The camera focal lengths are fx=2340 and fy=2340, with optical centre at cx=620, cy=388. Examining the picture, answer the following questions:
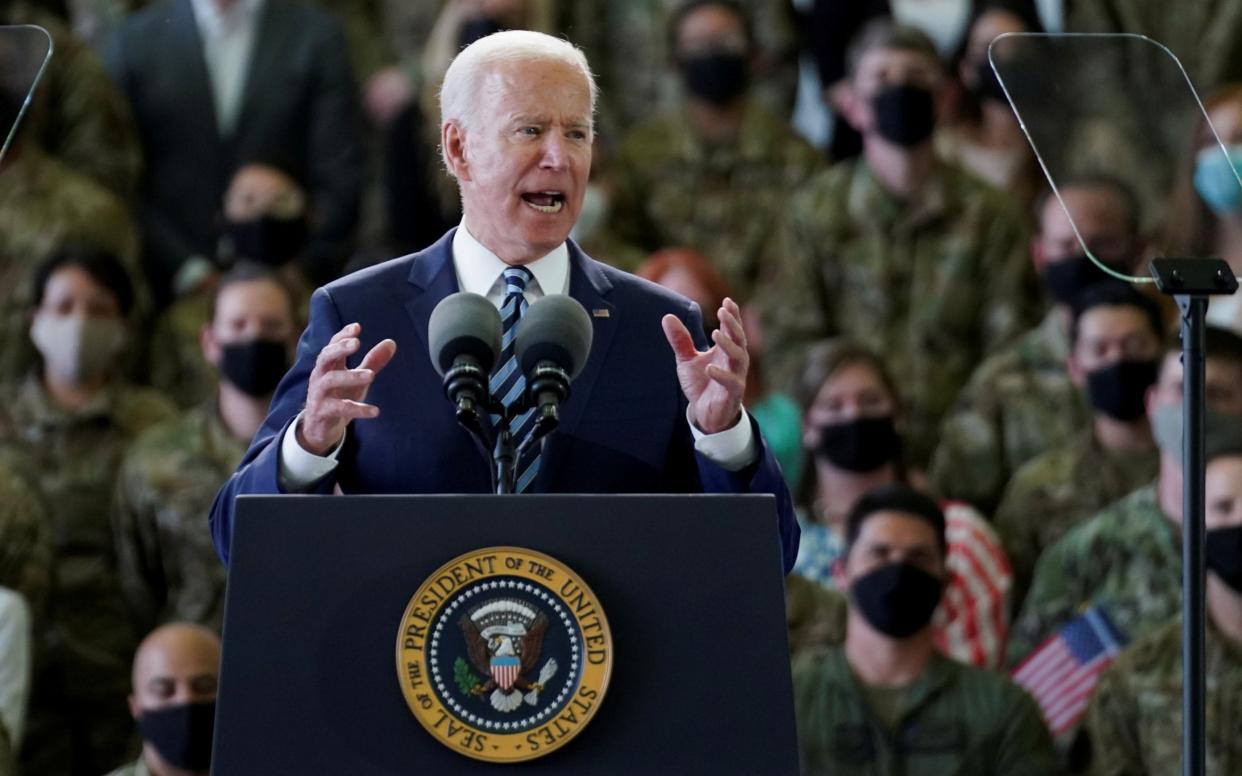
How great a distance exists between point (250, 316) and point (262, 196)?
0.65 meters

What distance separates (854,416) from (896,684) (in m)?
0.85

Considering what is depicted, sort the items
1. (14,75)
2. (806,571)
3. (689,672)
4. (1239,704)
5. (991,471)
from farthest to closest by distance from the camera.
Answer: (991,471)
(806,571)
(1239,704)
(14,75)
(689,672)

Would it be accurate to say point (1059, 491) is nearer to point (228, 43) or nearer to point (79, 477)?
point (79, 477)

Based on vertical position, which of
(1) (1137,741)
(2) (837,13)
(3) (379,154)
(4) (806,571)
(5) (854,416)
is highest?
(2) (837,13)

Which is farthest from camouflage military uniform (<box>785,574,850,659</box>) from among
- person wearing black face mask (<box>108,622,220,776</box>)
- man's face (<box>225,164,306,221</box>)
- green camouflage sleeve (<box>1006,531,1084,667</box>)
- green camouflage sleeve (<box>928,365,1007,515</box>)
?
man's face (<box>225,164,306,221</box>)

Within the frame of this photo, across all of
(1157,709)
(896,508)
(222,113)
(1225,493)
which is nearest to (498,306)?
(896,508)

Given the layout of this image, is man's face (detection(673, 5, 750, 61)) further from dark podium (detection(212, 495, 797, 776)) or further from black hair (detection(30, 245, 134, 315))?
dark podium (detection(212, 495, 797, 776))

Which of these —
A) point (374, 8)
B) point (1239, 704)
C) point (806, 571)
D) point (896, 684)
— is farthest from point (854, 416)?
point (374, 8)

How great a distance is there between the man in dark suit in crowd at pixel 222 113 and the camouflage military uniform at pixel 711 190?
83 cm

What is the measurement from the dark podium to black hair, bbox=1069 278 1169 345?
12.8 ft

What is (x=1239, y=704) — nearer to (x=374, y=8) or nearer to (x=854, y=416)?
(x=854, y=416)

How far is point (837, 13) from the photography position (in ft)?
23.8

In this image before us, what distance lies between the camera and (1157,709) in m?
5.18

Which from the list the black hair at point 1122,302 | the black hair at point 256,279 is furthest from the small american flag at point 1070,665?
the black hair at point 256,279
